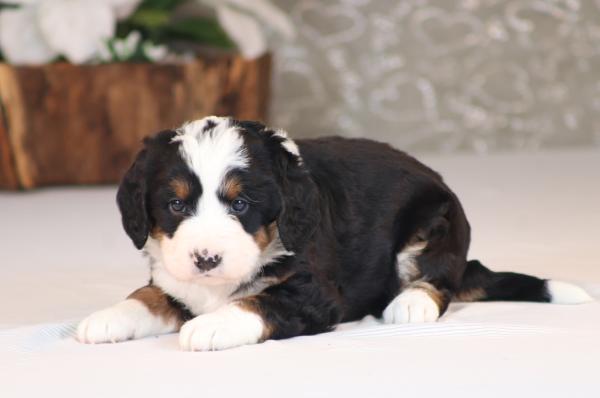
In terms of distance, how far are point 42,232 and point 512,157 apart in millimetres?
2951

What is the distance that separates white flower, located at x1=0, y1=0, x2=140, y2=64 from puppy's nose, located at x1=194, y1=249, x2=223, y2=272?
10.1 ft

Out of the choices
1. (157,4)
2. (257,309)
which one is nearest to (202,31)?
(157,4)

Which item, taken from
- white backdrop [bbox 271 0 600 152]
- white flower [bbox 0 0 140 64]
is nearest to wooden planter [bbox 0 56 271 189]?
white flower [bbox 0 0 140 64]

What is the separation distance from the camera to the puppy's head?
7.00 feet

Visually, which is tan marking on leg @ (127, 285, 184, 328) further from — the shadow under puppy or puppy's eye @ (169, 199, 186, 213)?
puppy's eye @ (169, 199, 186, 213)

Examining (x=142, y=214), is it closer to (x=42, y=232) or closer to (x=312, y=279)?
(x=312, y=279)

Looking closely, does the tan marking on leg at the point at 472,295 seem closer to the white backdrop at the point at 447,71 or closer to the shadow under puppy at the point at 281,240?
the shadow under puppy at the point at 281,240

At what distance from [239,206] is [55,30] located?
10.0 ft

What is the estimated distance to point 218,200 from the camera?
2.18 meters

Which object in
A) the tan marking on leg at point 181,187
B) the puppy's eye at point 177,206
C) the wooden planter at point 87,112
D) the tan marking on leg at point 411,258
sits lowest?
the wooden planter at point 87,112

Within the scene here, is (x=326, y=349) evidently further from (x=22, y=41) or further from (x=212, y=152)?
(x=22, y=41)

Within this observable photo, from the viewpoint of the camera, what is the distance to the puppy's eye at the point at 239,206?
7.18 feet

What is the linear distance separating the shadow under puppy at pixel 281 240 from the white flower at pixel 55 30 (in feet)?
8.78

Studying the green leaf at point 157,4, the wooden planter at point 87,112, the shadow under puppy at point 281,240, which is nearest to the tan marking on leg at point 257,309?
the shadow under puppy at point 281,240
